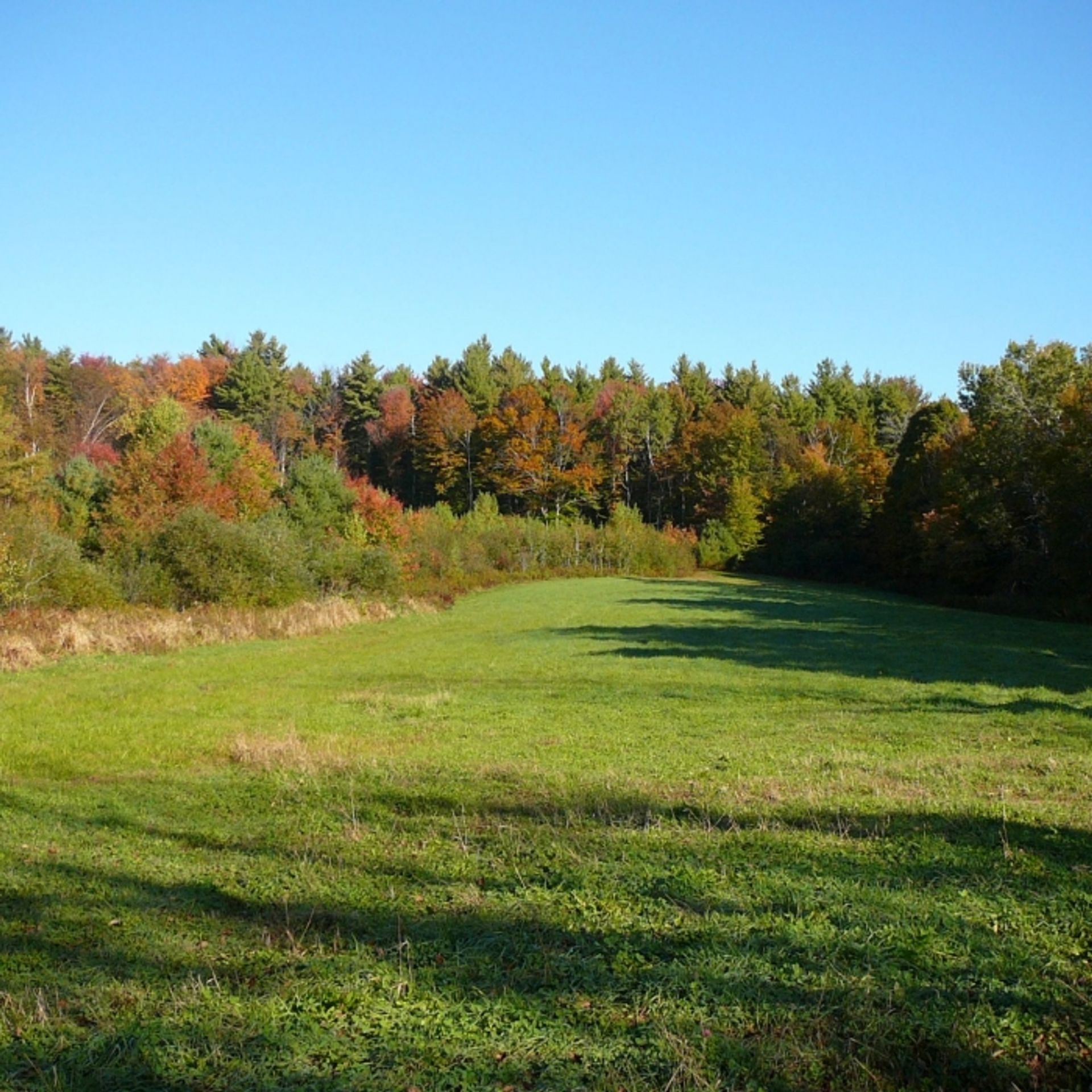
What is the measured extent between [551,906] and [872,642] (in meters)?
24.0

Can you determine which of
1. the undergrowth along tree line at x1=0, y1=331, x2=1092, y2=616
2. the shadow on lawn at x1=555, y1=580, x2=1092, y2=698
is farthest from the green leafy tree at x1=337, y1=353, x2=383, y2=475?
the shadow on lawn at x1=555, y1=580, x2=1092, y2=698

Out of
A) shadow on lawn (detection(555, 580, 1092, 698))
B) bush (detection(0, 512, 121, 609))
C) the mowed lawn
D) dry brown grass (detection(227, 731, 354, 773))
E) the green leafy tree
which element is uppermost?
the green leafy tree

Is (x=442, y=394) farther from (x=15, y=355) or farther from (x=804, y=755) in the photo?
(x=804, y=755)

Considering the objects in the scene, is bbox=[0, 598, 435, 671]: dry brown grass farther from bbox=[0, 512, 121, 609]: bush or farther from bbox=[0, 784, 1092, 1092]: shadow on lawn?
bbox=[0, 784, 1092, 1092]: shadow on lawn

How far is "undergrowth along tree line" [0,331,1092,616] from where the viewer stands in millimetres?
38938

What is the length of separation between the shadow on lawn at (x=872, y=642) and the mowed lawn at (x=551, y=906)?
633 centimetres

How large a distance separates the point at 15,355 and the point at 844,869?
7947cm

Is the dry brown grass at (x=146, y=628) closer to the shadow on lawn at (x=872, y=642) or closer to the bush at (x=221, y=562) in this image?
the bush at (x=221, y=562)

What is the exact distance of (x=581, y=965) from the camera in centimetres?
455

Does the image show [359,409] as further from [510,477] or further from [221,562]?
[221,562]

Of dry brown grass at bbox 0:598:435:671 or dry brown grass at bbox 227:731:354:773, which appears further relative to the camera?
dry brown grass at bbox 0:598:435:671

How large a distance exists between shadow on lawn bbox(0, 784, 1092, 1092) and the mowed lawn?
2 cm

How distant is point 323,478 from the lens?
167 ft

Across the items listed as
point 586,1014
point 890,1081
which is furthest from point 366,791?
point 890,1081
